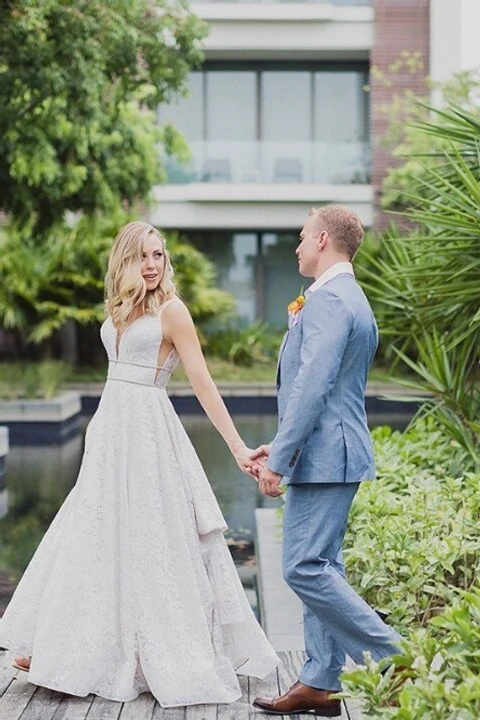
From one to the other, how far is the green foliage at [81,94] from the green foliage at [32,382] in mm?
2077

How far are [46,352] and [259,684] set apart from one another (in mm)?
20953

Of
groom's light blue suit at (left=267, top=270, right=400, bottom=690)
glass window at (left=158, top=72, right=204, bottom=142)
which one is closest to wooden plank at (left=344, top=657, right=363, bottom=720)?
groom's light blue suit at (left=267, top=270, right=400, bottom=690)

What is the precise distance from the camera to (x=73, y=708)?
4387 mm

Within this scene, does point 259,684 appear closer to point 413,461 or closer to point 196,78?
point 413,461

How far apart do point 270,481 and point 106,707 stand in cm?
105

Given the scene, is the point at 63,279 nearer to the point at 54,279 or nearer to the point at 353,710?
the point at 54,279

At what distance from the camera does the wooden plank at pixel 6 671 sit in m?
4.68

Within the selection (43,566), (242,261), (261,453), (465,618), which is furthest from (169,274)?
(242,261)

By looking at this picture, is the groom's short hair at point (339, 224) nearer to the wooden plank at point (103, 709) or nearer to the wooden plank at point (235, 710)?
the wooden plank at point (235, 710)

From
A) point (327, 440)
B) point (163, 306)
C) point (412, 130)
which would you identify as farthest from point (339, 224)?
point (412, 130)

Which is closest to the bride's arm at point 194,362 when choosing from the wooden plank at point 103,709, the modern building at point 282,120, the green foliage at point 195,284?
the wooden plank at point 103,709

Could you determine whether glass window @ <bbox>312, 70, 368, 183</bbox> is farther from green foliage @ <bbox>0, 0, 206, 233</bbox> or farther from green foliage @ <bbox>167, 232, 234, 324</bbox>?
green foliage @ <bbox>0, 0, 206, 233</bbox>

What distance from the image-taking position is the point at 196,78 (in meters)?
29.1

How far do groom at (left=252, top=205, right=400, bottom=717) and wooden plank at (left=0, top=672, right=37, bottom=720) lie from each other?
1.06m
